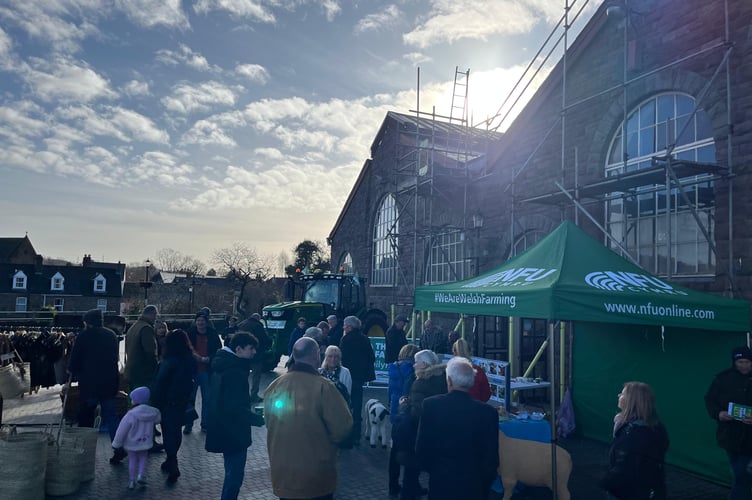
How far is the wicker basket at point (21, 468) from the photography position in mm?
5160

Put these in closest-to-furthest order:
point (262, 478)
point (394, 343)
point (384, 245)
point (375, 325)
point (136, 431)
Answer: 1. point (136, 431)
2. point (262, 478)
3. point (394, 343)
4. point (375, 325)
5. point (384, 245)

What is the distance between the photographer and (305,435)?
376 cm

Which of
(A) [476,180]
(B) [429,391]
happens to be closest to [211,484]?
(B) [429,391]

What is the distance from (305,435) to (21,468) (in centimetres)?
341

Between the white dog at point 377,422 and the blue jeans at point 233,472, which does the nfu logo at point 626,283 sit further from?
the blue jeans at point 233,472

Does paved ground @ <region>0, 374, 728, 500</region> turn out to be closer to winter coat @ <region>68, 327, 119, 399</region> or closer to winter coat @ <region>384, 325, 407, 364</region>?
winter coat @ <region>68, 327, 119, 399</region>

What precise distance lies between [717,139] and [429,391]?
21.5ft

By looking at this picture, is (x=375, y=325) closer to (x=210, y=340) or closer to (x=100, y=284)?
(x=210, y=340)

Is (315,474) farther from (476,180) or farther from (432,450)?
→ (476,180)

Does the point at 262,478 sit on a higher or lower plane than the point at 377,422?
lower

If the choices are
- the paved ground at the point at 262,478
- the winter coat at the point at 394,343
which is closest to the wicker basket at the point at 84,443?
the paved ground at the point at 262,478

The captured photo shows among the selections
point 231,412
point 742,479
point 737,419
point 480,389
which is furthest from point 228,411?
point 742,479

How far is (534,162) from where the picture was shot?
1236 cm

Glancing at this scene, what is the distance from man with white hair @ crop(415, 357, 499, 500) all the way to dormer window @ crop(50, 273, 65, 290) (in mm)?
51666
